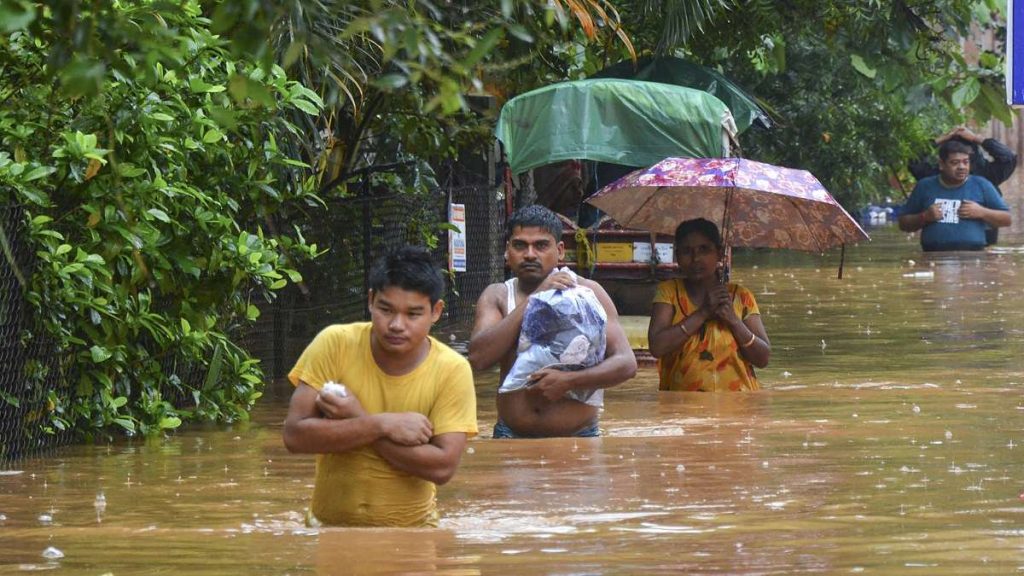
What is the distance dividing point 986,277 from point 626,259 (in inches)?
360

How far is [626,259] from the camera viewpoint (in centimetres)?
1633

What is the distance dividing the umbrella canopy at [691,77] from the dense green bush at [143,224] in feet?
21.8

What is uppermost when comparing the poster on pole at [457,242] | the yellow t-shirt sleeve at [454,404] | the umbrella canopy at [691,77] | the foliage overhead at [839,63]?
the foliage overhead at [839,63]

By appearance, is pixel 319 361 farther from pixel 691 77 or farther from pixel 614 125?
pixel 691 77

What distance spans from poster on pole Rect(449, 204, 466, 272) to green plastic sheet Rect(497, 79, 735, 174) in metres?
2.25

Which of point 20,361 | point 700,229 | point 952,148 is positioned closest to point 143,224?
point 20,361

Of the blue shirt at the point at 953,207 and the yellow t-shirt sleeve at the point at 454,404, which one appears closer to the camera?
the yellow t-shirt sleeve at the point at 454,404

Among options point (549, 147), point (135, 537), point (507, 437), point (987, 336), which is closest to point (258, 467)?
point (507, 437)

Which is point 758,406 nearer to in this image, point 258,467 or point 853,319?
point 258,467

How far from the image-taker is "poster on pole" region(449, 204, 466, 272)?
690 inches

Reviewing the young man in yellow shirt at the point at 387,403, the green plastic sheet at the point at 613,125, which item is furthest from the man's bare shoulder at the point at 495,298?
the green plastic sheet at the point at 613,125

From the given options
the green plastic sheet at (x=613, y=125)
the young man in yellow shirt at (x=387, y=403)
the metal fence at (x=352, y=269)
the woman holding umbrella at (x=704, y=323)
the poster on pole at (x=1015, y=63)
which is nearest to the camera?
the young man in yellow shirt at (x=387, y=403)

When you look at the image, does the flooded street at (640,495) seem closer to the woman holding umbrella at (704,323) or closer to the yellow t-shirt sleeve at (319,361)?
the woman holding umbrella at (704,323)

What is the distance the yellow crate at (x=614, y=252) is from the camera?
53.6 feet
